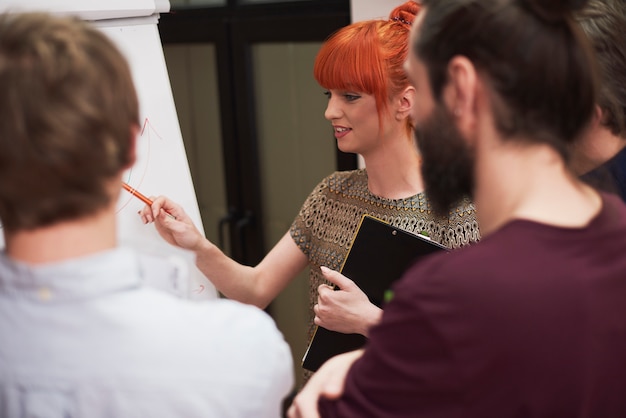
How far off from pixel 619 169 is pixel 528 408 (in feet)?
A: 2.19

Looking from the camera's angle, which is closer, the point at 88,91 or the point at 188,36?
the point at 88,91

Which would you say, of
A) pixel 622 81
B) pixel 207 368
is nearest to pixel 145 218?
pixel 207 368

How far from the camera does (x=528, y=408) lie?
0.75m

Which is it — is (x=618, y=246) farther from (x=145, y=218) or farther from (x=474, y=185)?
(x=145, y=218)

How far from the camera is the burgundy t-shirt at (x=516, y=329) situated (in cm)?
72

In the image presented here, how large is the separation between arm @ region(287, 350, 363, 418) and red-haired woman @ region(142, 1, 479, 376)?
18.3 inches

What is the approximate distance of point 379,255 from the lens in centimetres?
144

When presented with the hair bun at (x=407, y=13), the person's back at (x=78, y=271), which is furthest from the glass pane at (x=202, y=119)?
the person's back at (x=78, y=271)

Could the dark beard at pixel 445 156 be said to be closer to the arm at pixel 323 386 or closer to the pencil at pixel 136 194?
the arm at pixel 323 386

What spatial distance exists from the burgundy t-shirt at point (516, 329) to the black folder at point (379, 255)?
61 centimetres

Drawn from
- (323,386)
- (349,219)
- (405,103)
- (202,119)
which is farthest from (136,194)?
(202,119)

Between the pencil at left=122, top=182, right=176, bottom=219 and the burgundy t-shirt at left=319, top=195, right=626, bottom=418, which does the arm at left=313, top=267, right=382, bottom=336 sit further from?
the burgundy t-shirt at left=319, top=195, right=626, bottom=418

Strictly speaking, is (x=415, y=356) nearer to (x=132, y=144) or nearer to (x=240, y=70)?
(x=132, y=144)

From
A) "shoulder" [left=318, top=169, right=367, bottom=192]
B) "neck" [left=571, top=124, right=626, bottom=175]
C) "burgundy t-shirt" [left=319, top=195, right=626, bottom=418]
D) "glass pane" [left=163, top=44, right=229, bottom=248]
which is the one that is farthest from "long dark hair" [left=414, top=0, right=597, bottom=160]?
"glass pane" [left=163, top=44, right=229, bottom=248]
